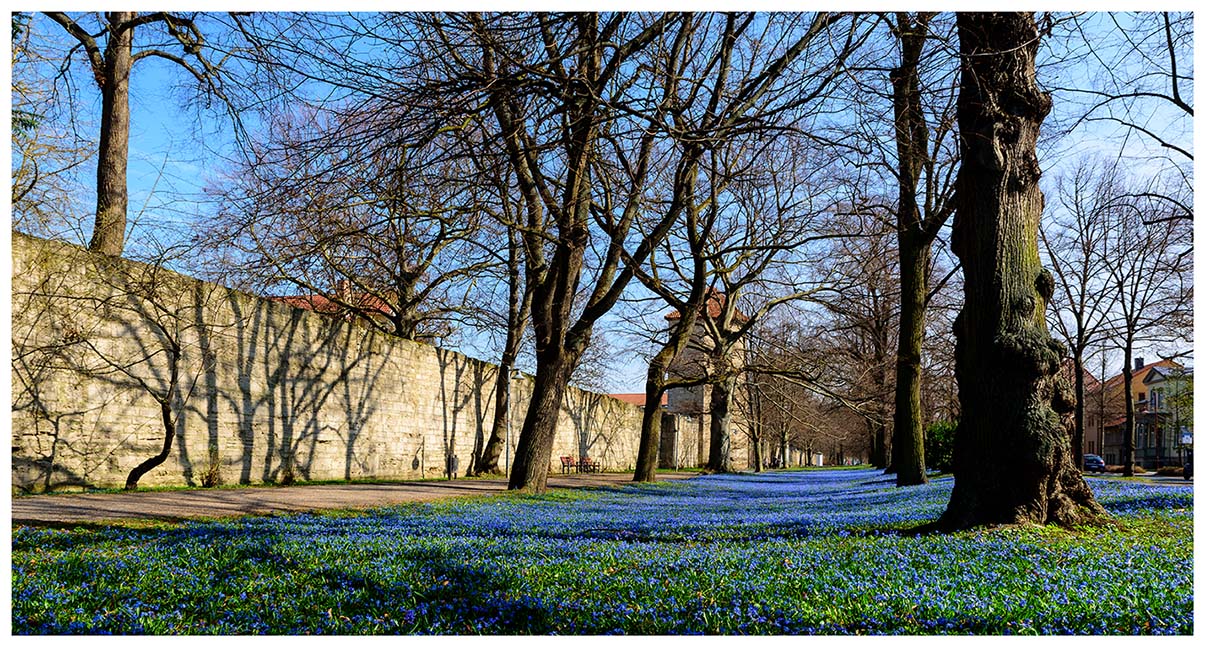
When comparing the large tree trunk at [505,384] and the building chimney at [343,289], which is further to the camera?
the large tree trunk at [505,384]

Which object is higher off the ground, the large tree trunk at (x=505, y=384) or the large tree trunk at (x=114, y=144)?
the large tree trunk at (x=114, y=144)

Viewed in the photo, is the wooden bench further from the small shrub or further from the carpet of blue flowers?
the carpet of blue flowers

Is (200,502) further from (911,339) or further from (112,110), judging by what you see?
(911,339)

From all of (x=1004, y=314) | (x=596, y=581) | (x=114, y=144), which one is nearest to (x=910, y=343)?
(x=1004, y=314)

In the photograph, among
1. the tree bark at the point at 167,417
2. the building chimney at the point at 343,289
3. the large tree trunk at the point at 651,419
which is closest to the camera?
the tree bark at the point at 167,417

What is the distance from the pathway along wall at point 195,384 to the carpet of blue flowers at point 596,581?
17.4ft

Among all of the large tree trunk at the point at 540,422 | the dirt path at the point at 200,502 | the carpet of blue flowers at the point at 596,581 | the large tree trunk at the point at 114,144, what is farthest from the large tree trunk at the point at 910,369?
the large tree trunk at the point at 114,144

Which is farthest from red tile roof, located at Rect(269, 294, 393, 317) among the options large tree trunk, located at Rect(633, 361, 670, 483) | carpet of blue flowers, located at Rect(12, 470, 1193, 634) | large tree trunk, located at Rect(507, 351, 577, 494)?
carpet of blue flowers, located at Rect(12, 470, 1193, 634)

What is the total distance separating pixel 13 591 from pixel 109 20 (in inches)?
461

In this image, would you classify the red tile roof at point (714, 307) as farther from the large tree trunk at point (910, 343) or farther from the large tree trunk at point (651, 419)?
the large tree trunk at point (910, 343)

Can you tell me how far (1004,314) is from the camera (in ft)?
22.7

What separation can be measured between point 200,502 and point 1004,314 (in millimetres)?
9435

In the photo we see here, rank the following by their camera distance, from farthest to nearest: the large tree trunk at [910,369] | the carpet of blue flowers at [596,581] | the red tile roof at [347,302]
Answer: the red tile roof at [347,302]
the large tree trunk at [910,369]
the carpet of blue flowers at [596,581]

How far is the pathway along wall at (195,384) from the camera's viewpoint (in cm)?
1102
